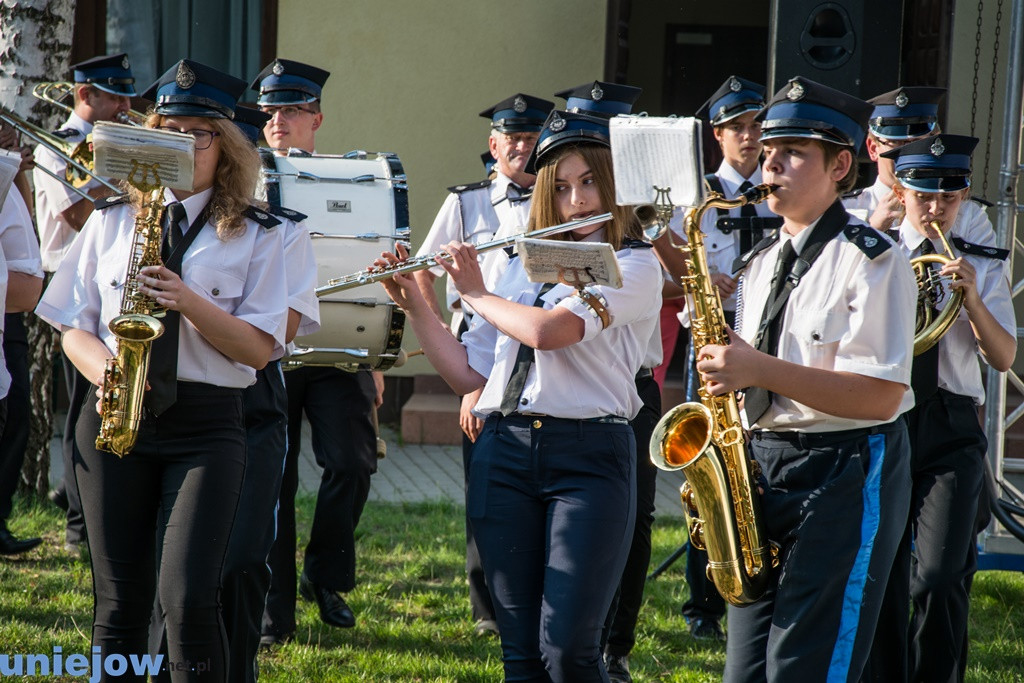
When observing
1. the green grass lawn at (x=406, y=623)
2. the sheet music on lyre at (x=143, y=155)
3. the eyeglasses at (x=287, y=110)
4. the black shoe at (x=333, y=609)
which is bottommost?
the green grass lawn at (x=406, y=623)

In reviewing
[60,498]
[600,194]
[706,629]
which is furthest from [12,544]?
[600,194]

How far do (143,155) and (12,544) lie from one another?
3454 mm

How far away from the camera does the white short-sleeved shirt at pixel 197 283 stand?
3533 millimetres

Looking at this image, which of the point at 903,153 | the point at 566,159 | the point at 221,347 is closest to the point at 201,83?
the point at 221,347

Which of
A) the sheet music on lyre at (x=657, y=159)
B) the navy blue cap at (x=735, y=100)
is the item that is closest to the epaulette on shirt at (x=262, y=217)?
the sheet music on lyre at (x=657, y=159)

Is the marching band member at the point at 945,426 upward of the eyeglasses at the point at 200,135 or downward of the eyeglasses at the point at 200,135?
downward

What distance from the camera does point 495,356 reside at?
3770 mm

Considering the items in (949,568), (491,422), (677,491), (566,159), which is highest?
(566,159)

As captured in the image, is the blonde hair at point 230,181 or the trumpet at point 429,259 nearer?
the trumpet at point 429,259

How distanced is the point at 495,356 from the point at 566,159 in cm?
62

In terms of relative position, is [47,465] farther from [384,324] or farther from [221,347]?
[221,347]

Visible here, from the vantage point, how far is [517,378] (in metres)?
3.52

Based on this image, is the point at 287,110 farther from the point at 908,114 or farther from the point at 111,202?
the point at 908,114

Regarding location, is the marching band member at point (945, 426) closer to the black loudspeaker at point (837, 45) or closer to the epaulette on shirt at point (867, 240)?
the epaulette on shirt at point (867, 240)
